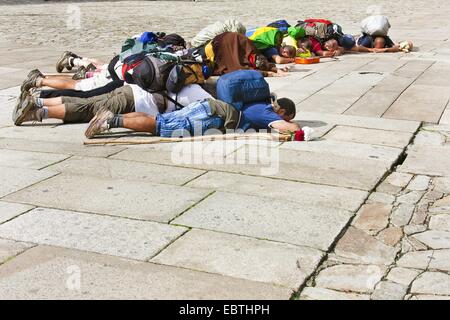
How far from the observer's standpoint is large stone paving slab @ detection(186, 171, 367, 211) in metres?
5.08

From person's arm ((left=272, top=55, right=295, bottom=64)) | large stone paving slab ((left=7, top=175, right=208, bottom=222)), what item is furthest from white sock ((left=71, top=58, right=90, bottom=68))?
large stone paving slab ((left=7, top=175, right=208, bottom=222))

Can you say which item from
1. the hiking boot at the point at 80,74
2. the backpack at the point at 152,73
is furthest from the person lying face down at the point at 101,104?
the hiking boot at the point at 80,74

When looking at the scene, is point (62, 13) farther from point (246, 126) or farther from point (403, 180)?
point (403, 180)

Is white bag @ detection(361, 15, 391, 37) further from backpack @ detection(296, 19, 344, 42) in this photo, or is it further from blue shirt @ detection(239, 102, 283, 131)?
blue shirt @ detection(239, 102, 283, 131)

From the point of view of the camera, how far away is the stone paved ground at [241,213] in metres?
3.81

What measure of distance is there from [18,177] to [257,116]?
2.35 metres

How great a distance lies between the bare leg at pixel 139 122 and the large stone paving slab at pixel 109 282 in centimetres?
278

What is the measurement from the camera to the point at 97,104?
710 cm

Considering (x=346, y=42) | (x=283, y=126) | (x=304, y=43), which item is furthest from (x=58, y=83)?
(x=346, y=42)

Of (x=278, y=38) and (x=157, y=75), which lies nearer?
(x=157, y=75)

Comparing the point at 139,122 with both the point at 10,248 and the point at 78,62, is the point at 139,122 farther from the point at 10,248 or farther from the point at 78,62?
the point at 78,62
